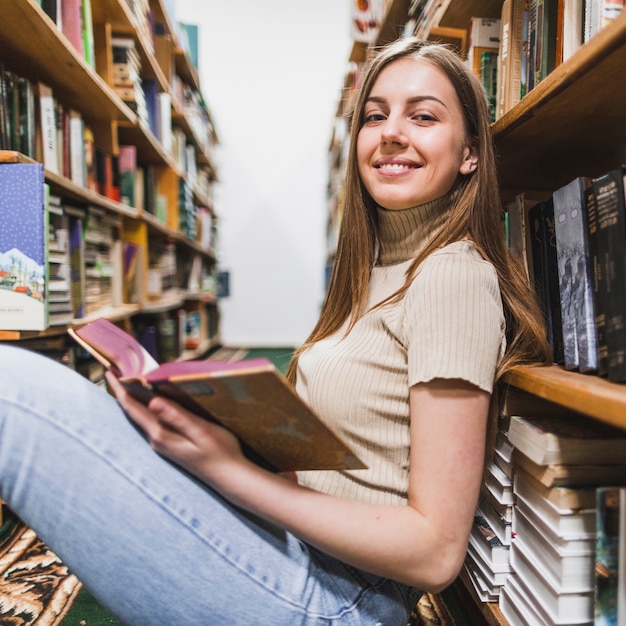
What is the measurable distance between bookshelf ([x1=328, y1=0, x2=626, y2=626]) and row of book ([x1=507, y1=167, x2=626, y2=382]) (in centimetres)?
3

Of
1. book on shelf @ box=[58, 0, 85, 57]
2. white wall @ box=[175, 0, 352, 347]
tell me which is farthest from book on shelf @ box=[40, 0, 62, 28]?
white wall @ box=[175, 0, 352, 347]

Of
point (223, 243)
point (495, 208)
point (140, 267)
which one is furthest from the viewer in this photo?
point (223, 243)

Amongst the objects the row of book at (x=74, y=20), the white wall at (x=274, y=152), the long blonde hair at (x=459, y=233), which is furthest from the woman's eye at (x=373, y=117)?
the white wall at (x=274, y=152)

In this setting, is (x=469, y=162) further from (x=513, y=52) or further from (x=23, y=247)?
(x=23, y=247)

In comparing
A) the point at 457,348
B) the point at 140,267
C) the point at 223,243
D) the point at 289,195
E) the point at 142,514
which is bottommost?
the point at 142,514

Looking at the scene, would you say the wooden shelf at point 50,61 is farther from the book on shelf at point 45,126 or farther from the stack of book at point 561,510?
the stack of book at point 561,510

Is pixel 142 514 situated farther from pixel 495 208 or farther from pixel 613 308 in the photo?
pixel 495 208

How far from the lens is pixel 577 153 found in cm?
90

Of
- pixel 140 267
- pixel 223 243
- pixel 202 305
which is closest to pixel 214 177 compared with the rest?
pixel 223 243

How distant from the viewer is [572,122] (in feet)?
2.51

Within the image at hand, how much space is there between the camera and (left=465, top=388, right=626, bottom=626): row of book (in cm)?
55

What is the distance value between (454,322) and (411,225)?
12.9 inches

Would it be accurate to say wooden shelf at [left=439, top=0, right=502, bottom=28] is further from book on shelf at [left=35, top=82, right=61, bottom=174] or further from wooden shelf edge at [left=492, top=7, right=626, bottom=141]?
book on shelf at [left=35, top=82, right=61, bottom=174]

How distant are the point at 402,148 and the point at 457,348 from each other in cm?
40
